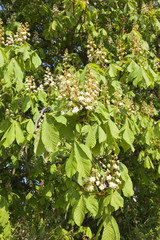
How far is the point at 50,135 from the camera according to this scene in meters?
1.37

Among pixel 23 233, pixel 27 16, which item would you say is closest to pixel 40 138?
pixel 23 233

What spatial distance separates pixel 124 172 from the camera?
6.13 feet

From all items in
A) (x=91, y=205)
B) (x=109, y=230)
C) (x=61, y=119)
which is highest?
(x=61, y=119)

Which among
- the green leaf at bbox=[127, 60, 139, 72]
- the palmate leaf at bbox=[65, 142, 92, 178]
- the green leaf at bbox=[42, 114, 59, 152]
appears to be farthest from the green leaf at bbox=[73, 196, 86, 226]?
the green leaf at bbox=[127, 60, 139, 72]

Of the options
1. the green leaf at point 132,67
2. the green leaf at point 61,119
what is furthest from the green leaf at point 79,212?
the green leaf at point 132,67

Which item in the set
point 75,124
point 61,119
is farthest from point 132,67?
point 61,119

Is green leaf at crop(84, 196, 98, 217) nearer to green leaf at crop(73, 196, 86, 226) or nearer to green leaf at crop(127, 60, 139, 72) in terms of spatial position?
green leaf at crop(73, 196, 86, 226)

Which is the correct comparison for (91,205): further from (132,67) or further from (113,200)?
(132,67)

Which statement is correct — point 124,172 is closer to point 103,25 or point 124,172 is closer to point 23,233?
point 23,233

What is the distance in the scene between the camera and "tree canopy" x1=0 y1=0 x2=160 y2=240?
1.52m

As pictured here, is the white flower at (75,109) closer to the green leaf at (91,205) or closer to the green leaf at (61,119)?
the green leaf at (61,119)

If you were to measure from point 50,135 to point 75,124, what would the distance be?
24 centimetres

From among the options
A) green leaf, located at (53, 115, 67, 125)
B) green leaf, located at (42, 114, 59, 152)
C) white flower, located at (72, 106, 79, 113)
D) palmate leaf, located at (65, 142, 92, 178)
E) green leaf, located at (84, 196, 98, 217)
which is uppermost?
white flower, located at (72, 106, 79, 113)

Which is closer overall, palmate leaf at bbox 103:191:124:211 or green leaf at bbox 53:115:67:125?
green leaf at bbox 53:115:67:125
